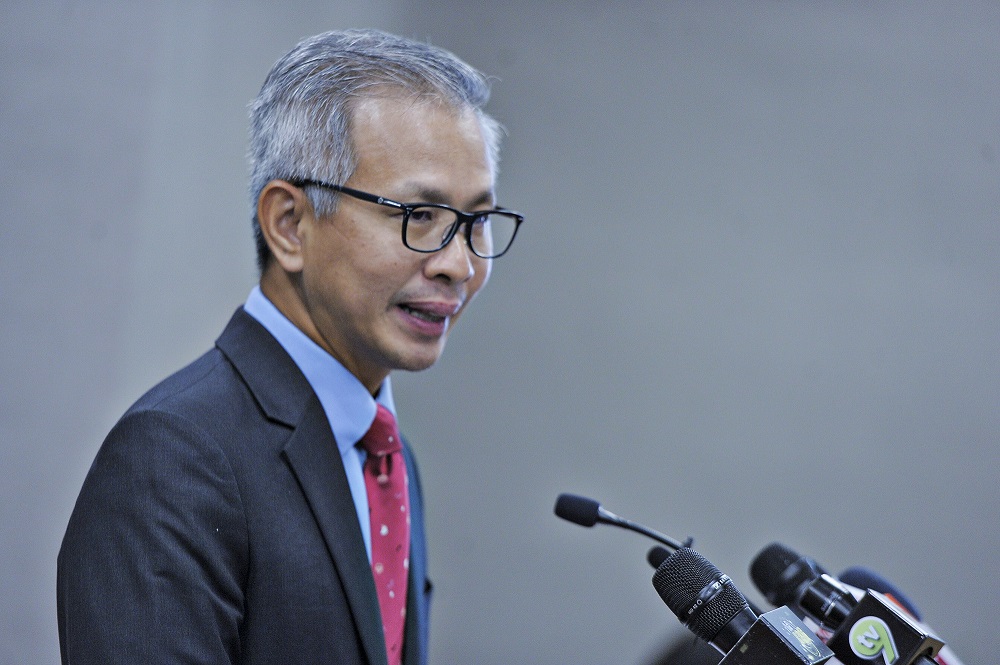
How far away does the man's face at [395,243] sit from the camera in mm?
1129

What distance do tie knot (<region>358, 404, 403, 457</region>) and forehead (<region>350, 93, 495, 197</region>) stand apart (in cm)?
35

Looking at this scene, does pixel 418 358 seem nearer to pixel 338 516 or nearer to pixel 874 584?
pixel 338 516

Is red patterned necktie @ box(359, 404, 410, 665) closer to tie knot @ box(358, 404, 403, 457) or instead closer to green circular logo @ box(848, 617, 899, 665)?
tie knot @ box(358, 404, 403, 457)

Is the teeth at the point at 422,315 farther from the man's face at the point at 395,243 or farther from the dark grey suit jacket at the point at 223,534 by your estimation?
the dark grey suit jacket at the point at 223,534

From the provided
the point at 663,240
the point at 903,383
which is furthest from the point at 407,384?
the point at 903,383

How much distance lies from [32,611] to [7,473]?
1.08ft

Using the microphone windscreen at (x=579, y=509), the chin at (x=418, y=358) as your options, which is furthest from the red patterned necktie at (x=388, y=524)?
the microphone windscreen at (x=579, y=509)

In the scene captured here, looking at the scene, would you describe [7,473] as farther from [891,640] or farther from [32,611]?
[891,640]

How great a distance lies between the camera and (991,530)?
8.77 ft

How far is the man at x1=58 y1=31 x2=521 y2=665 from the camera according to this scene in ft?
3.00

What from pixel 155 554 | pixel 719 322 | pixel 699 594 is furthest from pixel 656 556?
pixel 719 322

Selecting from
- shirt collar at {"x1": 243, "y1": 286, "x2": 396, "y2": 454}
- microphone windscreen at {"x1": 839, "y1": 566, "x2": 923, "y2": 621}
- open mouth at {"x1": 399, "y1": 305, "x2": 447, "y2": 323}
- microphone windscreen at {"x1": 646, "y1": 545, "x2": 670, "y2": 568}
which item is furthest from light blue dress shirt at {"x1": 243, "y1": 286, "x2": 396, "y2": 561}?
microphone windscreen at {"x1": 839, "y1": 566, "x2": 923, "y2": 621}

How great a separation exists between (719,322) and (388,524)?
1.73 metres

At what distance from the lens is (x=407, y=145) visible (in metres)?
1.13
